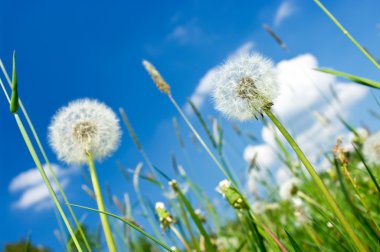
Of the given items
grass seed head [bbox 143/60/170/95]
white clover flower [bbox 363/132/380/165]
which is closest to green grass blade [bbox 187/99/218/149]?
grass seed head [bbox 143/60/170/95]

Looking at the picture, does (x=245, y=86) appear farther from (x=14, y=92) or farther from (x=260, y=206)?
(x=260, y=206)

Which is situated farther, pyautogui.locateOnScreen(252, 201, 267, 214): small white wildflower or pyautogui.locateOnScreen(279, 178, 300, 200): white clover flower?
pyautogui.locateOnScreen(252, 201, 267, 214): small white wildflower

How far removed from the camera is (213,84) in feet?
5.45

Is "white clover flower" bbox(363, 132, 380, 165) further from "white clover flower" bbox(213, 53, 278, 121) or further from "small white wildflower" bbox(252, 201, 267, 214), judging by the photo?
"small white wildflower" bbox(252, 201, 267, 214)

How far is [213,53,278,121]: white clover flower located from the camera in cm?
141

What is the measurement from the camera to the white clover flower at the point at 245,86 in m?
1.41

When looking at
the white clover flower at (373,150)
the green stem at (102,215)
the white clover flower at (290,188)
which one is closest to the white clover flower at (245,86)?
the green stem at (102,215)

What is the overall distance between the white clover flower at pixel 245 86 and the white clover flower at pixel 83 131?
71 cm

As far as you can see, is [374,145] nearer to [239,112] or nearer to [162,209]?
[162,209]

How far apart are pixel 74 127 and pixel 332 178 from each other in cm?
265

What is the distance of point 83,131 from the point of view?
2.12 m

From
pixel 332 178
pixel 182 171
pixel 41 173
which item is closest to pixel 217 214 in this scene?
pixel 182 171

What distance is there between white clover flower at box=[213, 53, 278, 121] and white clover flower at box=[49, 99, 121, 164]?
0.71m

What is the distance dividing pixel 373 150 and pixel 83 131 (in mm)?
1996
